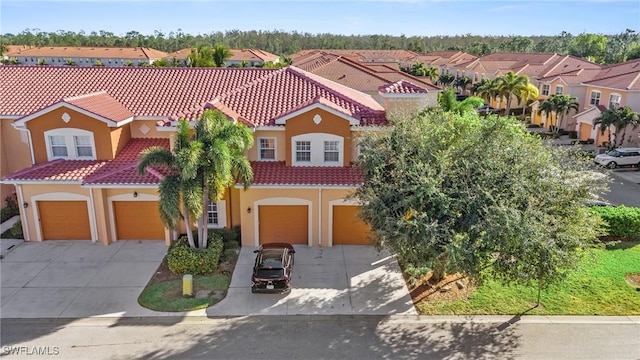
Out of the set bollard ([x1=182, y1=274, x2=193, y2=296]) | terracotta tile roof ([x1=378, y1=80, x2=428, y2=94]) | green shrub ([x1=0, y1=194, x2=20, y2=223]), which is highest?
terracotta tile roof ([x1=378, y1=80, x2=428, y2=94])

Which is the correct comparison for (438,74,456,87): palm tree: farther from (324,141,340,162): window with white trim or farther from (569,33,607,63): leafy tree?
(324,141,340,162): window with white trim

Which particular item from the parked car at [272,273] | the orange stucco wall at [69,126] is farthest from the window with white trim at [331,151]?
the orange stucco wall at [69,126]

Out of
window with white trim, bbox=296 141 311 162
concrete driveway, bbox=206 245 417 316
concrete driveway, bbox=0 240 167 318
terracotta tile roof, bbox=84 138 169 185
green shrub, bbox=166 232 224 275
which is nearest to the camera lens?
concrete driveway, bbox=0 240 167 318

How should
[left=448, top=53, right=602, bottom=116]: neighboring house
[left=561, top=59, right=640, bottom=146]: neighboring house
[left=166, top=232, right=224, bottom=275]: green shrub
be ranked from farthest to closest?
[left=448, top=53, right=602, bottom=116]: neighboring house < [left=561, top=59, right=640, bottom=146]: neighboring house < [left=166, top=232, right=224, bottom=275]: green shrub

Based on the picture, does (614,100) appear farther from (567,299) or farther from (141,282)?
(141,282)

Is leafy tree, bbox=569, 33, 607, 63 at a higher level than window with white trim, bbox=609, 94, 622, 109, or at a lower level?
higher

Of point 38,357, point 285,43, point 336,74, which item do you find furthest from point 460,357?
point 285,43

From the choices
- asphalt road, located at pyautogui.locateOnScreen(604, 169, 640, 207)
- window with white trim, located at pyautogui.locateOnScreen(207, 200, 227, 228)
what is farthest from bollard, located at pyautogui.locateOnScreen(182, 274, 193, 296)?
asphalt road, located at pyautogui.locateOnScreen(604, 169, 640, 207)

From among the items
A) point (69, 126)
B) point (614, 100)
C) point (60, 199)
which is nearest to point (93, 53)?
point (69, 126)
